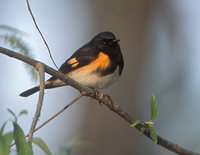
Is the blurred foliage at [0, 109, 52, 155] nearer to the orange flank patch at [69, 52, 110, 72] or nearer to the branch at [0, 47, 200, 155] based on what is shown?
the branch at [0, 47, 200, 155]

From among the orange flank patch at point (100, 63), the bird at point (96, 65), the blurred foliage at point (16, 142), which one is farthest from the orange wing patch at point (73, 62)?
the blurred foliage at point (16, 142)

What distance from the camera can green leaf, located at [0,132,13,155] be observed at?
76cm

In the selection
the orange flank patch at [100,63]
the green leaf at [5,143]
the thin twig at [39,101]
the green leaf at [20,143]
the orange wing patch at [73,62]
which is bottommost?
the orange wing patch at [73,62]

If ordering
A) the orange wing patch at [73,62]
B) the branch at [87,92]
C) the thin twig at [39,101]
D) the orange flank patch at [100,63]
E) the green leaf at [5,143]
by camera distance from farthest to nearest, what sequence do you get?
1. the orange wing patch at [73,62]
2. the orange flank patch at [100,63]
3. the branch at [87,92]
4. the thin twig at [39,101]
5. the green leaf at [5,143]

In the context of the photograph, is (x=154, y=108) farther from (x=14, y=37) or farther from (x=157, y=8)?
(x=157, y=8)

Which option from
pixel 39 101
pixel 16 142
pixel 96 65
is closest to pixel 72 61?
pixel 96 65

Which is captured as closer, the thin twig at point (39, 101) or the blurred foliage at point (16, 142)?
the blurred foliage at point (16, 142)

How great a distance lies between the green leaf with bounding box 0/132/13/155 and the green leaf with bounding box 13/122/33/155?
0.02 m

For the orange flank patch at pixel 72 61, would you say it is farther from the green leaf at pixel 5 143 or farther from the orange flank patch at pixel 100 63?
the green leaf at pixel 5 143

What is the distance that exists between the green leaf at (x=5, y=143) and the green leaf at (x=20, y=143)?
0.07ft

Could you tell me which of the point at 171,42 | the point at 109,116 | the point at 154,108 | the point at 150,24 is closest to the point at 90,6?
the point at 150,24

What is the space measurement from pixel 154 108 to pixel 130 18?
3966 mm

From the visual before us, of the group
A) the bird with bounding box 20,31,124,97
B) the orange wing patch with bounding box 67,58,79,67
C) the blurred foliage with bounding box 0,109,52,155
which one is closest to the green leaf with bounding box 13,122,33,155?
the blurred foliage with bounding box 0,109,52,155

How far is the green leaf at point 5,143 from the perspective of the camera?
755 mm
